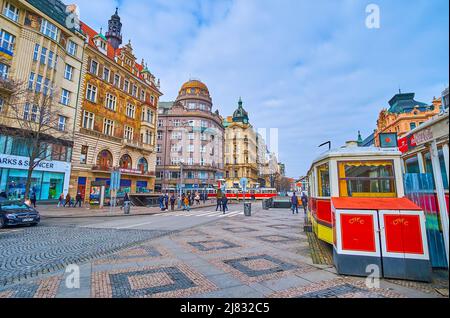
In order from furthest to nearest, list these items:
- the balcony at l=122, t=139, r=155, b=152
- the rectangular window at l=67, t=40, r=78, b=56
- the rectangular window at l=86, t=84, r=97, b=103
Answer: the balcony at l=122, t=139, r=155, b=152
the rectangular window at l=86, t=84, r=97, b=103
the rectangular window at l=67, t=40, r=78, b=56

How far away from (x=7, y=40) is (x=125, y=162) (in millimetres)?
18879

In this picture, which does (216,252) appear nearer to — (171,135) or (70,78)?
(70,78)

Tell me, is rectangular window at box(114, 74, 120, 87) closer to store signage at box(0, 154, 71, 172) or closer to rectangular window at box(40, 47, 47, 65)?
rectangular window at box(40, 47, 47, 65)

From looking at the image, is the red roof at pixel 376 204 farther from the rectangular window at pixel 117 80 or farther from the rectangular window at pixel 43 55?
the rectangular window at pixel 117 80

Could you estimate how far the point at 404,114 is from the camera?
142 ft

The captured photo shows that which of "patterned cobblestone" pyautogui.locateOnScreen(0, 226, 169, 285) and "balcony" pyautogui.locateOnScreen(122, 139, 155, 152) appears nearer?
"patterned cobblestone" pyautogui.locateOnScreen(0, 226, 169, 285)

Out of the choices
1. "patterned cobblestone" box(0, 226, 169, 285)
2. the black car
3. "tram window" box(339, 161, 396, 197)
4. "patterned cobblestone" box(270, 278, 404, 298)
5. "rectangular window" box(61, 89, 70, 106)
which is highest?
"rectangular window" box(61, 89, 70, 106)

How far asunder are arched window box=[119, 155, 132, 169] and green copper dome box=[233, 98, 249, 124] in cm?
5303

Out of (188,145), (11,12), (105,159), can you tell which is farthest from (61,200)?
→ (188,145)

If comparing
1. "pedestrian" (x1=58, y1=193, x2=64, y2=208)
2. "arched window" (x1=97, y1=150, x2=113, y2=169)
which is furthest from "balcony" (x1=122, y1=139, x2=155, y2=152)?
"pedestrian" (x1=58, y1=193, x2=64, y2=208)

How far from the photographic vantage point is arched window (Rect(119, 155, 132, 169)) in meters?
35.2

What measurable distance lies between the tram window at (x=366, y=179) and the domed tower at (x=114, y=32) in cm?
4880

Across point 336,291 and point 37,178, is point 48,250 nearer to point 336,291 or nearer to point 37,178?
point 336,291
